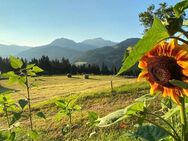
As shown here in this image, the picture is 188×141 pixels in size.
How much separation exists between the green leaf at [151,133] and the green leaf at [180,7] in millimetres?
664

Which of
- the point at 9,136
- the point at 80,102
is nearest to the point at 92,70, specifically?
the point at 80,102

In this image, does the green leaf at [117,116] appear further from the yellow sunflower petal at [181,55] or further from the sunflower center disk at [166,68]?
the yellow sunflower petal at [181,55]

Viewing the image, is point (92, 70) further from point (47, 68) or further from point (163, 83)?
point (163, 83)

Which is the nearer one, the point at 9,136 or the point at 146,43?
the point at 146,43

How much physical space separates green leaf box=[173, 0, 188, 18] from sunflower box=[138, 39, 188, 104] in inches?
6.3

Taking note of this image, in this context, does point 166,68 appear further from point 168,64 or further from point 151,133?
point 151,133

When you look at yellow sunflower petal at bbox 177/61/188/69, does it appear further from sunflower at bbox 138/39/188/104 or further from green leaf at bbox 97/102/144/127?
green leaf at bbox 97/102/144/127

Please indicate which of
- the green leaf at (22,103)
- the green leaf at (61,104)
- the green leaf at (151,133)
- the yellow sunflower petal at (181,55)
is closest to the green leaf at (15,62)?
the green leaf at (22,103)

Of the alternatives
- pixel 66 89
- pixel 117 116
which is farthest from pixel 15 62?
pixel 66 89

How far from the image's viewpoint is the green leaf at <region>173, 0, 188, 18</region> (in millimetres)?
1308

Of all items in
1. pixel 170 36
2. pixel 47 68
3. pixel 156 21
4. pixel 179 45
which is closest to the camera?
pixel 156 21

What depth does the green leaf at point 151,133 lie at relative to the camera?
5.96 feet

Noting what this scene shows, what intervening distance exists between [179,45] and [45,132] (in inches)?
463

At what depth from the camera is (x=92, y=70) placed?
112688 mm
